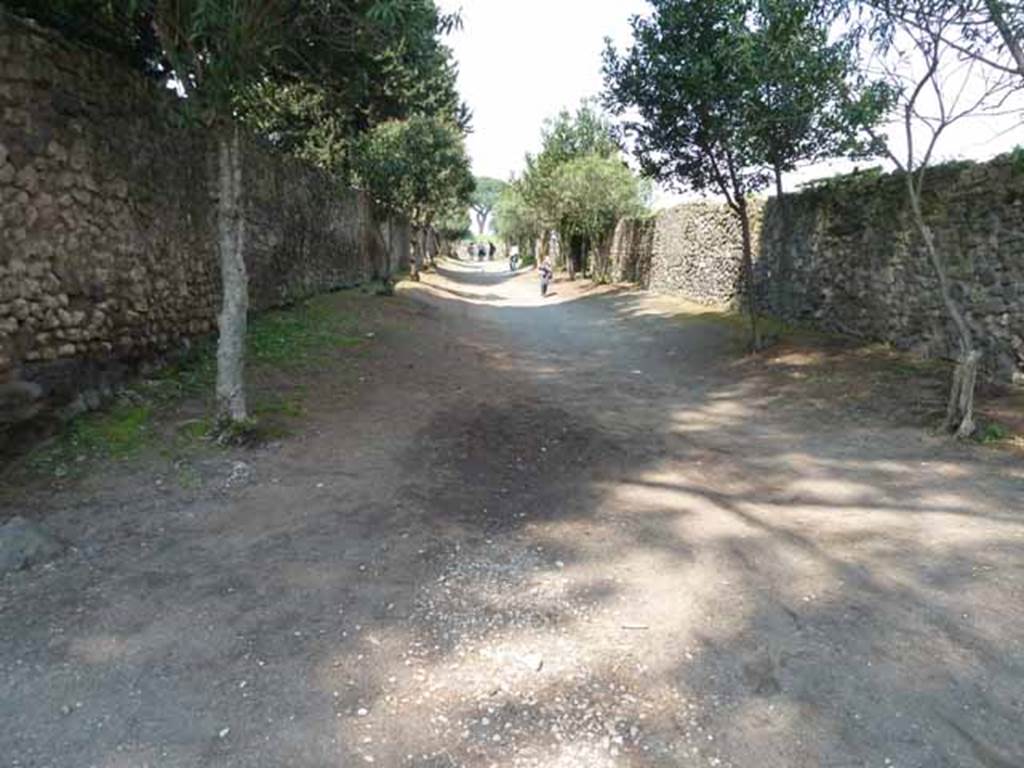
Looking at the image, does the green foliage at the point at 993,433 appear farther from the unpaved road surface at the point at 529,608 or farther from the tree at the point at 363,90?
the tree at the point at 363,90

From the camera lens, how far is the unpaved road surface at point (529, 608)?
2865 mm

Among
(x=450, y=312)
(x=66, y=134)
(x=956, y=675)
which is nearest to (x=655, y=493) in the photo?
(x=956, y=675)

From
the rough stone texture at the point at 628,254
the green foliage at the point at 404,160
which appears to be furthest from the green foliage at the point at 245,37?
the rough stone texture at the point at 628,254

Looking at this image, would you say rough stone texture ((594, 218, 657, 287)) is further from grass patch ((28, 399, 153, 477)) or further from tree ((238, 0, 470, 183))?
grass patch ((28, 399, 153, 477))

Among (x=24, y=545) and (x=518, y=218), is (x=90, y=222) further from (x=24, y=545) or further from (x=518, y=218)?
(x=518, y=218)

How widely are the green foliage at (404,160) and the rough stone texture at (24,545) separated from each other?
58.5 feet

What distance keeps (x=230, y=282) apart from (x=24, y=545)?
9.96ft

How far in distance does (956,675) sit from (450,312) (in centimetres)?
1667

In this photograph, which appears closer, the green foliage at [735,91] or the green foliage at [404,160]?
the green foliage at [735,91]

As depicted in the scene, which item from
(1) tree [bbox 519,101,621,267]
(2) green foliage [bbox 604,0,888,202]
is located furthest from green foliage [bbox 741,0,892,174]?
(1) tree [bbox 519,101,621,267]

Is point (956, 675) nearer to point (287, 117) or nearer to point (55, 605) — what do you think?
point (55, 605)

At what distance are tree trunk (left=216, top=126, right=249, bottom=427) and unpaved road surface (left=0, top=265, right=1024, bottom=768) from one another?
0.66 metres

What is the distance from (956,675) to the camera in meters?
3.28

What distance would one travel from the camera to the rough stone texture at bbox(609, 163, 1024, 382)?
28.2 feet
